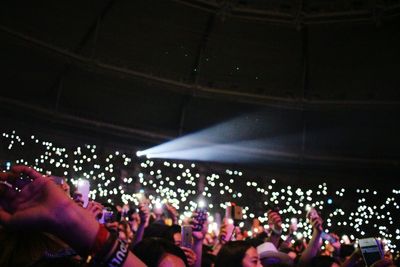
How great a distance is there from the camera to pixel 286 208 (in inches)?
552

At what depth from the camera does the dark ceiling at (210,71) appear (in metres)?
11.3

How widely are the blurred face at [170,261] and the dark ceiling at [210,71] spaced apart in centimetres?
829

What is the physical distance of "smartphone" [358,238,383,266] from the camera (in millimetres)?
Result: 4504

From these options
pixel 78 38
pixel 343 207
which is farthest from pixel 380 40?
pixel 78 38

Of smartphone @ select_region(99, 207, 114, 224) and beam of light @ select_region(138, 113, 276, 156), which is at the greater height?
beam of light @ select_region(138, 113, 276, 156)

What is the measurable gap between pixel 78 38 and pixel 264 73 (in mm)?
5141

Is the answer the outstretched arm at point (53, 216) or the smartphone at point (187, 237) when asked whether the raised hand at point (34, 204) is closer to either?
the outstretched arm at point (53, 216)

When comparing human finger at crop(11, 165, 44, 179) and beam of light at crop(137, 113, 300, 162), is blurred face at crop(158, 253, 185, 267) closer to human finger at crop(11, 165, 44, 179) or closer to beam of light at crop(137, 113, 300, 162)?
human finger at crop(11, 165, 44, 179)

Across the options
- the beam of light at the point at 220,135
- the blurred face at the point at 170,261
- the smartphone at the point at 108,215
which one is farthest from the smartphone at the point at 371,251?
the beam of light at the point at 220,135

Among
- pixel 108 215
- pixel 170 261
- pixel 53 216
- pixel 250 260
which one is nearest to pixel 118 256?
pixel 53 216

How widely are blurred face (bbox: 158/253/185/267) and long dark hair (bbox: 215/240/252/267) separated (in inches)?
29.5

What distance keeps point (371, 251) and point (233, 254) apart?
1.53m

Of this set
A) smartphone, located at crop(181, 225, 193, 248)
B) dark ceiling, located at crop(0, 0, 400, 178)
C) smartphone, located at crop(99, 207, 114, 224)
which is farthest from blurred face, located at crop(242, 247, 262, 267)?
dark ceiling, located at crop(0, 0, 400, 178)

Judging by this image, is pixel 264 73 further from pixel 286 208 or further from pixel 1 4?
pixel 1 4
